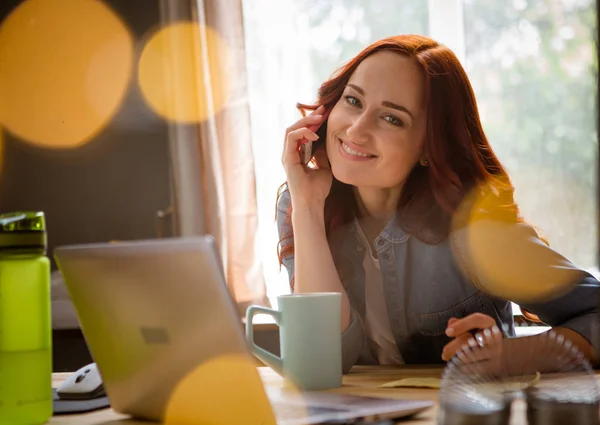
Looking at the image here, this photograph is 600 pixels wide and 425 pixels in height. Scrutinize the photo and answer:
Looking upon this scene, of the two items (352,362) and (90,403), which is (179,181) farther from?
(90,403)

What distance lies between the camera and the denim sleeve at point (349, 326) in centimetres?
124

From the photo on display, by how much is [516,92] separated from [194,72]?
1.16m

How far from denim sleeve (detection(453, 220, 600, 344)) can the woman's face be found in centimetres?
23

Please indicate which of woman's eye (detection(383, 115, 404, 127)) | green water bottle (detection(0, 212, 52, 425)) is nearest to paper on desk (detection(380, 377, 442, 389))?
green water bottle (detection(0, 212, 52, 425))

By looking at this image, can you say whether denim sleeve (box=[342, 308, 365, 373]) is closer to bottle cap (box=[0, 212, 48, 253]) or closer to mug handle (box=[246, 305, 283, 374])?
mug handle (box=[246, 305, 283, 374])

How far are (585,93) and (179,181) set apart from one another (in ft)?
4.90

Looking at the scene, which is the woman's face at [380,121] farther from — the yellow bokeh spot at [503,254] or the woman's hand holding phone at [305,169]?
the yellow bokeh spot at [503,254]

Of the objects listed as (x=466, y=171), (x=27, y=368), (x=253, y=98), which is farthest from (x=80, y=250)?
(x=253, y=98)

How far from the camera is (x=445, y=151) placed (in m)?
1.59

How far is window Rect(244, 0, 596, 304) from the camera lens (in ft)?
8.68

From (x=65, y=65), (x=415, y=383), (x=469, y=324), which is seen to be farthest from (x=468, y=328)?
(x=65, y=65)

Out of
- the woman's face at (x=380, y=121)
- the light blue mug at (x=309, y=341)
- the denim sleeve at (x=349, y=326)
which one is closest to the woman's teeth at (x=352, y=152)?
the woman's face at (x=380, y=121)

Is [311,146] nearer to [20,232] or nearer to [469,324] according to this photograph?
[469,324]

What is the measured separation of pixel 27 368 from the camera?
2.61ft
